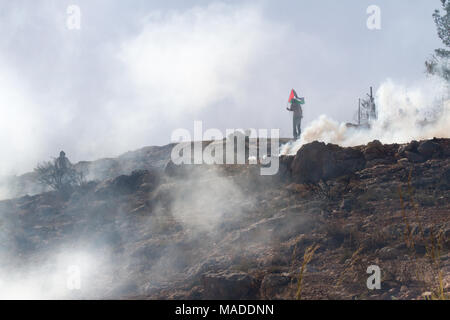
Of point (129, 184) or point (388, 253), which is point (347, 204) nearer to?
point (388, 253)

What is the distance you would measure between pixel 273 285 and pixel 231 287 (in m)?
0.65

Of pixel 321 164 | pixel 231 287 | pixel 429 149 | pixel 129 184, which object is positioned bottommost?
pixel 231 287

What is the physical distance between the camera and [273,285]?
5.69 meters

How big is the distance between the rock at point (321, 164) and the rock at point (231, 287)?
5125 millimetres

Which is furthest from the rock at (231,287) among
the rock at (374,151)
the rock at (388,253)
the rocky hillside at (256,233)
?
the rock at (374,151)

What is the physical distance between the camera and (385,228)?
7016 millimetres

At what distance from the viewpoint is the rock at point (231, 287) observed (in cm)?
566

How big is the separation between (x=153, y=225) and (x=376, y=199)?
19.3 ft

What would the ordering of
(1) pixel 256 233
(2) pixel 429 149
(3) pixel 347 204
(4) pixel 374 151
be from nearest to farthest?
(1) pixel 256 233, (3) pixel 347 204, (2) pixel 429 149, (4) pixel 374 151

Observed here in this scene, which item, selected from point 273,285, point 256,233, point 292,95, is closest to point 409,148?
point 256,233

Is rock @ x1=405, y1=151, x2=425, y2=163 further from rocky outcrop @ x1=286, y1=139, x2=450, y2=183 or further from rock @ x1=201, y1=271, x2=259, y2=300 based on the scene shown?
rock @ x1=201, y1=271, x2=259, y2=300

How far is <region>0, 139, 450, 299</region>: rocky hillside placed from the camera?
19.0ft
